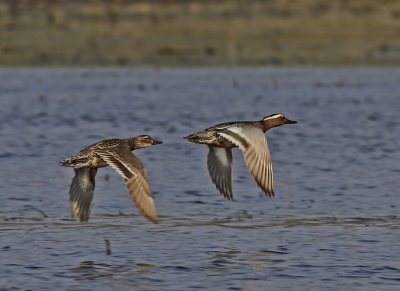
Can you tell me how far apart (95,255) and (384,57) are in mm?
22447

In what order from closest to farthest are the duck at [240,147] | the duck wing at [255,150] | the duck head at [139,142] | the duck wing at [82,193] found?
the duck wing at [255,150] → the duck at [240,147] → the duck wing at [82,193] → the duck head at [139,142]

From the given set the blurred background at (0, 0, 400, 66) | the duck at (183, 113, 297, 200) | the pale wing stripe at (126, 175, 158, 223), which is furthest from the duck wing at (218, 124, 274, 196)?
the blurred background at (0, 0, 400, 66)

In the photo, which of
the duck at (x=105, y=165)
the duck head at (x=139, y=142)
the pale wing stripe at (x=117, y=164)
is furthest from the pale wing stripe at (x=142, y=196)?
the duck head at (x=139, y=142)

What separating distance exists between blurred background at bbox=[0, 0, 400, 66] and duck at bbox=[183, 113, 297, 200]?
19.0 m

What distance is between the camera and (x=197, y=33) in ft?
120

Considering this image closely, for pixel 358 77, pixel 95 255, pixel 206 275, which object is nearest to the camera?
pixel 206 275

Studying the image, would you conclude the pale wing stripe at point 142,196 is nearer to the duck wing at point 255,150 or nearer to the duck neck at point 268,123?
the duck wing at point 255,150

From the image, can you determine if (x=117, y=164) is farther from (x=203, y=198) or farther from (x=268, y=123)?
(x=203, y=198)

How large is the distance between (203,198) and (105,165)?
9.24 ft

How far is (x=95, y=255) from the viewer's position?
36.6 ft

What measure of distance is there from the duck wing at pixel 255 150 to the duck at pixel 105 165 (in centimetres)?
91

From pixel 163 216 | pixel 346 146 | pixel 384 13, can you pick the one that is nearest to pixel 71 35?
pixel 384 13

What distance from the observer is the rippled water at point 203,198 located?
1051 cm

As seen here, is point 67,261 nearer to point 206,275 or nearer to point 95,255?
point 95,255
